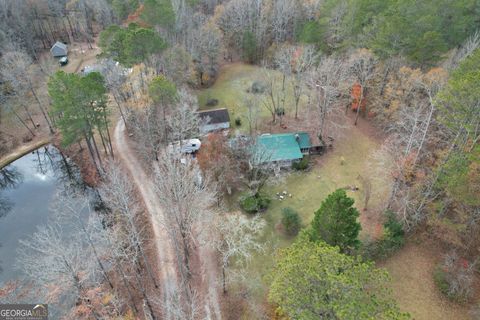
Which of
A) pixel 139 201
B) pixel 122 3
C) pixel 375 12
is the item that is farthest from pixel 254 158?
pixel 122 3

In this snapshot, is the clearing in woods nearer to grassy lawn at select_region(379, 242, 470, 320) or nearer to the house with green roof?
grassy lawn at select_region(379, 242, 470, 320)

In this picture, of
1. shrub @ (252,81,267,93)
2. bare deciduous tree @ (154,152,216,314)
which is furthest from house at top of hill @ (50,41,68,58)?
bare deciduous tree @ (154,152,216,314)

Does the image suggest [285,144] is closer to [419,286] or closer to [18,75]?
[419,286]

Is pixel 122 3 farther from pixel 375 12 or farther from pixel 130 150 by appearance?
pixel 375 12

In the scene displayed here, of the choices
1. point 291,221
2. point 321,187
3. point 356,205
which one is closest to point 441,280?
point 356,205

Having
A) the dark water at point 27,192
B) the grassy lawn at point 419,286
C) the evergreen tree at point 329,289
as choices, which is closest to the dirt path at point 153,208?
the dark water at point 27,192
